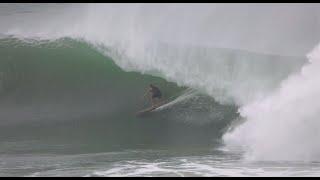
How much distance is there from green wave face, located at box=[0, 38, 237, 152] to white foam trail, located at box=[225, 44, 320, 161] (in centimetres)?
103

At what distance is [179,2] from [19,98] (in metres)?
5.87

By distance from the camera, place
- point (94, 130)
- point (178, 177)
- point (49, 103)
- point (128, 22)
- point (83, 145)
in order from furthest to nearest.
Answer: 1. point (128, 22)
2. point (49, 103)
3. point (94, 130)
4. point (83, 145)
5. point (178, 177)

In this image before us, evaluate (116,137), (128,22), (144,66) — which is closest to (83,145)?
(116,137)

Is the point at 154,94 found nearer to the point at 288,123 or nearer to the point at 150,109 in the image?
the point at 150,109

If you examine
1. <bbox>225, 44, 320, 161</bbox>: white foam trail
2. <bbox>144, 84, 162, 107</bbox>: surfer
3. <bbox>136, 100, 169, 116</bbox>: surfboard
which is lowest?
<bbox>225, 44, 320, 161</bbox>: white foam trail

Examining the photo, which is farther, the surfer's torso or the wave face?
the surfer's torso

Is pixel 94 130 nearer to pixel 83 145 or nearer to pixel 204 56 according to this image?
pixel 83 145

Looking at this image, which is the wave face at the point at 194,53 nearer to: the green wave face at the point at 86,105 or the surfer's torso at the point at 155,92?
the green wave face at the point at 86,105

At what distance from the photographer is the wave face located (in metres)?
14.4

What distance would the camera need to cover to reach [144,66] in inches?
667

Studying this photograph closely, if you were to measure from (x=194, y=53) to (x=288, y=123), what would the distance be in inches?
217

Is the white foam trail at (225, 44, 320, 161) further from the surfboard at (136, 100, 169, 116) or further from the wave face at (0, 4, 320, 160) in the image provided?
the surfboard at (136, 100, 169, 116)

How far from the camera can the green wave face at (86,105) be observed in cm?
1397

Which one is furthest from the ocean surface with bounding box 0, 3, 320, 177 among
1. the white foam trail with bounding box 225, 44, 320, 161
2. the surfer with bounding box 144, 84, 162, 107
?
the surfer with bounding box 144, 84, 162, 107
